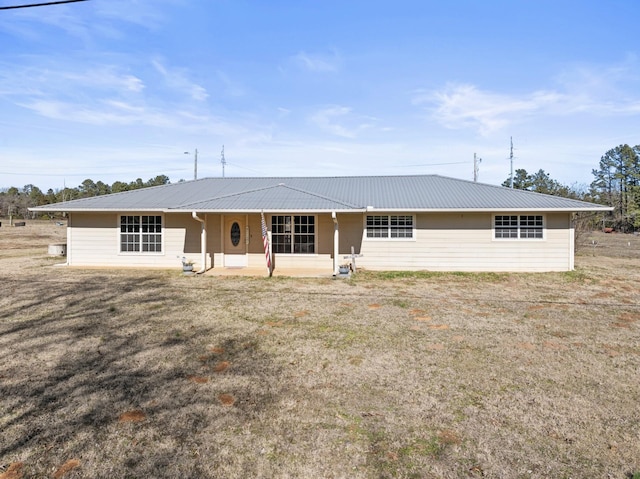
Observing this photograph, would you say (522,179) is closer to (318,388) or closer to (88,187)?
(318,388)

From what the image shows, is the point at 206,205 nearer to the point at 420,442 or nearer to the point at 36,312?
the point at 36,312

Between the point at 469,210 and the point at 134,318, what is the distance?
33.7 feet

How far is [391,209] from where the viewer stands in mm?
12734

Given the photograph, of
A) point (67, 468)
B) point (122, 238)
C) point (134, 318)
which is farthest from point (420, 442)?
point (122, 238)

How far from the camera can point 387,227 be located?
44.1 feet

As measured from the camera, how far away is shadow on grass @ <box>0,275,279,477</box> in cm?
305

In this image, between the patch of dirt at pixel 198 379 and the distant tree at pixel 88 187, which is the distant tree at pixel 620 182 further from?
the distant tree at pixel 88 187

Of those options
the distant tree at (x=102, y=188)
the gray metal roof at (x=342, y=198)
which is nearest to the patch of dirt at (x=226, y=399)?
the gray metal roof at (x=342, y=198)

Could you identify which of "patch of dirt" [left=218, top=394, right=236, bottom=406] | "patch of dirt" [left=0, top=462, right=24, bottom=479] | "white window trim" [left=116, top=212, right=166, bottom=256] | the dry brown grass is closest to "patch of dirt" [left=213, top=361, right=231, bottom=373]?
the dry brown grass

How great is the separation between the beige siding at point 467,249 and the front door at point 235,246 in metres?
4.28

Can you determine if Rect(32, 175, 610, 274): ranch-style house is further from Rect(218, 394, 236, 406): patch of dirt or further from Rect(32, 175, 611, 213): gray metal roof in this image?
Rect(218, 394, 236, 406): patch of dirt

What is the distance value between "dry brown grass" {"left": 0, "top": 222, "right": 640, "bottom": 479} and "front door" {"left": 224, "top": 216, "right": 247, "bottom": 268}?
5.24 meters

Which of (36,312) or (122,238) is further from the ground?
(122,238)

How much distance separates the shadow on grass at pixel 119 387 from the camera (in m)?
3.05
